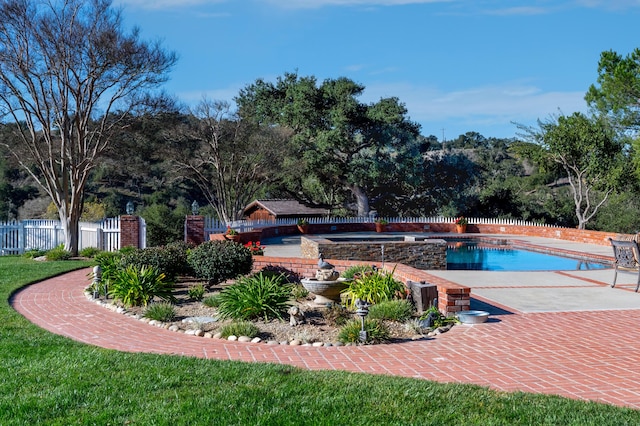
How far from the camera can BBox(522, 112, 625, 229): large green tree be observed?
100ft

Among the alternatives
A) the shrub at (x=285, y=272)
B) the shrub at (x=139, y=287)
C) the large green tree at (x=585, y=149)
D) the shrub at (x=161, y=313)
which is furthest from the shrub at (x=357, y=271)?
the large green tree at (x=585, y=149)

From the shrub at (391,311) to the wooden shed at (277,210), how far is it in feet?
88.6

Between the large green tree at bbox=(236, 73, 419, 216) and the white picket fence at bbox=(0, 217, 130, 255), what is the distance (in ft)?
55.9

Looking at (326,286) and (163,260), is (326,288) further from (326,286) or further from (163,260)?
(163,260)

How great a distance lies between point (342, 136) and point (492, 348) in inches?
1244

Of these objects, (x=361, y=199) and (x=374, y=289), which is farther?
(x=361, y=199)

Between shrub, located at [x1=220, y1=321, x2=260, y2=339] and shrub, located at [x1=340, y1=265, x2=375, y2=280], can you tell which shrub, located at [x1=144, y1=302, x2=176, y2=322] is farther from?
shrub, located at [x1=340, y1=265, x2=375, y2=280]

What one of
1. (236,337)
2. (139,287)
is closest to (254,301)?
(236,337)

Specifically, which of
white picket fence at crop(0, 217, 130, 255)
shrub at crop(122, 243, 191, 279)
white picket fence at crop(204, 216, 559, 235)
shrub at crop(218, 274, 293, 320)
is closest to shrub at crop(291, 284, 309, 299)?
shrub at crop(218, 274, 293, 320)

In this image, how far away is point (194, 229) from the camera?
2028 centimetres

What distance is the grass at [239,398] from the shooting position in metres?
4.43

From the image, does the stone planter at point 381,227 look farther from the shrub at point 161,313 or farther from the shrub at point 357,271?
the shrub at point 161,313

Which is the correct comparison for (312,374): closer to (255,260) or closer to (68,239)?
(255,260)

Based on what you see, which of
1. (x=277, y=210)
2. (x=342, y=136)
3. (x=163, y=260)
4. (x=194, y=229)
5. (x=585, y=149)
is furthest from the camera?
(x=342, y=136)
